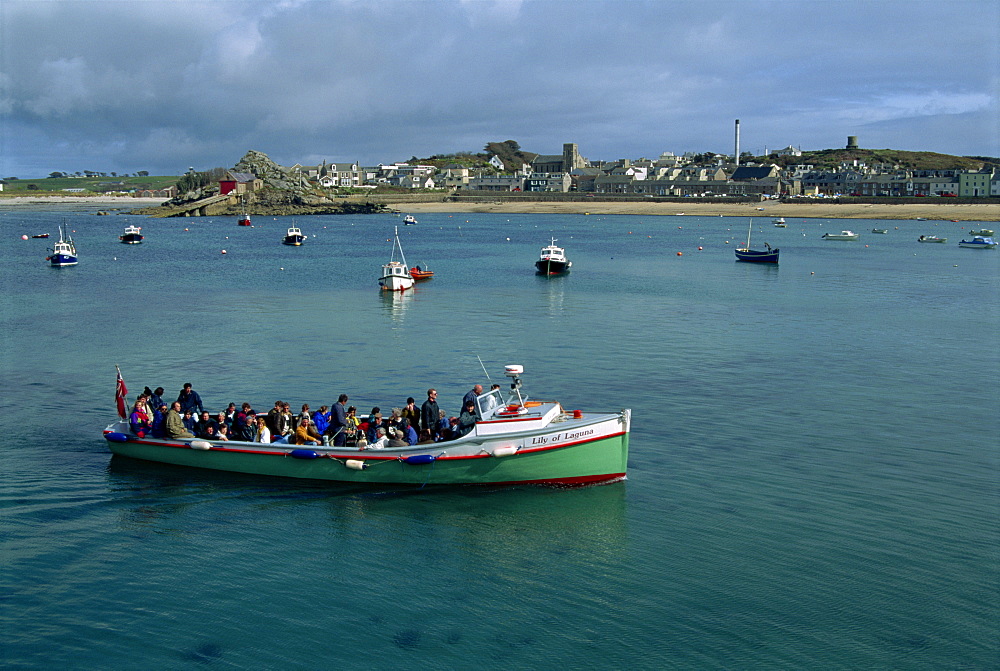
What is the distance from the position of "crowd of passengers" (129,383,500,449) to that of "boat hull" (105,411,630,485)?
467 millimetres

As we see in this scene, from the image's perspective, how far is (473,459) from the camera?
64.2 ft

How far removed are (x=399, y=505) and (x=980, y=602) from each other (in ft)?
37.7

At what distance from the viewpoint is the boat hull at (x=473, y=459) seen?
19.4 metres

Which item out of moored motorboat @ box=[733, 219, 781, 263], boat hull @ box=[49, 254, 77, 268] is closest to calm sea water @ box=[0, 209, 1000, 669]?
boat hull @ box=[49, 254, 77, 268]

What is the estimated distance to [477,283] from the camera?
63.7 m

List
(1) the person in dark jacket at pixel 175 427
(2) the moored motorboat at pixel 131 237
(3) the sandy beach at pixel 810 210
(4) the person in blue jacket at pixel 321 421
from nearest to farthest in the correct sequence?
(4) the person in blue jacket at pixel 321 421 < (1) the person in dark jacket at pixel 175 427 < (2) the moored motorboat at pixel 131 237 < (3) the sandy beach at pixel 810 210

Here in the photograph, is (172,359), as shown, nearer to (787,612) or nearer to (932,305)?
(787,612)

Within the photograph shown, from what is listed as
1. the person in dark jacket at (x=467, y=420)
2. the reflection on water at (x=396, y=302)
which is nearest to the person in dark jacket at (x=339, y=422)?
the person in dark jacket at (x=467, y=420)

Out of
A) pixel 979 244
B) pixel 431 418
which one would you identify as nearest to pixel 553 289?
pixel 431 418

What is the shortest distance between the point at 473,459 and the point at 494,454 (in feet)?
1.72

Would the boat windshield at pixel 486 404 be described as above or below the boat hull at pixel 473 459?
above

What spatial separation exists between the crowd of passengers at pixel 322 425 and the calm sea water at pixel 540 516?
3.63 ft

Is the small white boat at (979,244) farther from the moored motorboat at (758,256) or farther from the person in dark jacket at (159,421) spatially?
the person in dark jacket at (159,421)

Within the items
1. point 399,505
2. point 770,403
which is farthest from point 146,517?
point 770,403
